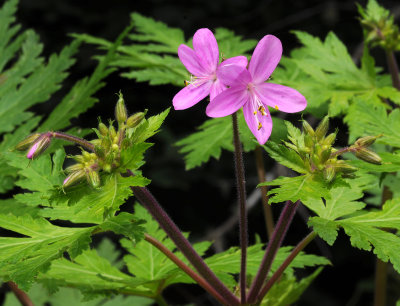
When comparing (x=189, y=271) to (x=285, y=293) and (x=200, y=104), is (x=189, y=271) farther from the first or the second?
(x=200, y=104)

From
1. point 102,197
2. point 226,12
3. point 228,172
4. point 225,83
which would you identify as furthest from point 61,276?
point 226,12

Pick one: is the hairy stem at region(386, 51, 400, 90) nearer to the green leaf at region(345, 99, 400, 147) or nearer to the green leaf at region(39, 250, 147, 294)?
the green leaf at region(345, 99, 400, 147)

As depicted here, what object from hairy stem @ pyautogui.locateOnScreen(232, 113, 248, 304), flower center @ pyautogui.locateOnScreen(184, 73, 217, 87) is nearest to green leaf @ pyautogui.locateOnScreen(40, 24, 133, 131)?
flower center @ pyautogui.locateOnScreen(184, 73, 217, 87)

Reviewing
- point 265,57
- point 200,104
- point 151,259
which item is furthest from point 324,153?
point 200,104

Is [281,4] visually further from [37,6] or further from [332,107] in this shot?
[332,107]

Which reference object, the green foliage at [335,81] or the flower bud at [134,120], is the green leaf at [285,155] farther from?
the green foliage at [335,81]

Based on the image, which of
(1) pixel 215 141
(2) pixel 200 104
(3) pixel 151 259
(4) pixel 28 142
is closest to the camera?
(4) pixel 28 142

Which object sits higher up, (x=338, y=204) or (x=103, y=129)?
(x=103, y=129)

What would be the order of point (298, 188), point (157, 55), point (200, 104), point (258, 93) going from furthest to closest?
point (200, 104)
point (157, 55)
point (258, 93)
point (298, 188)
